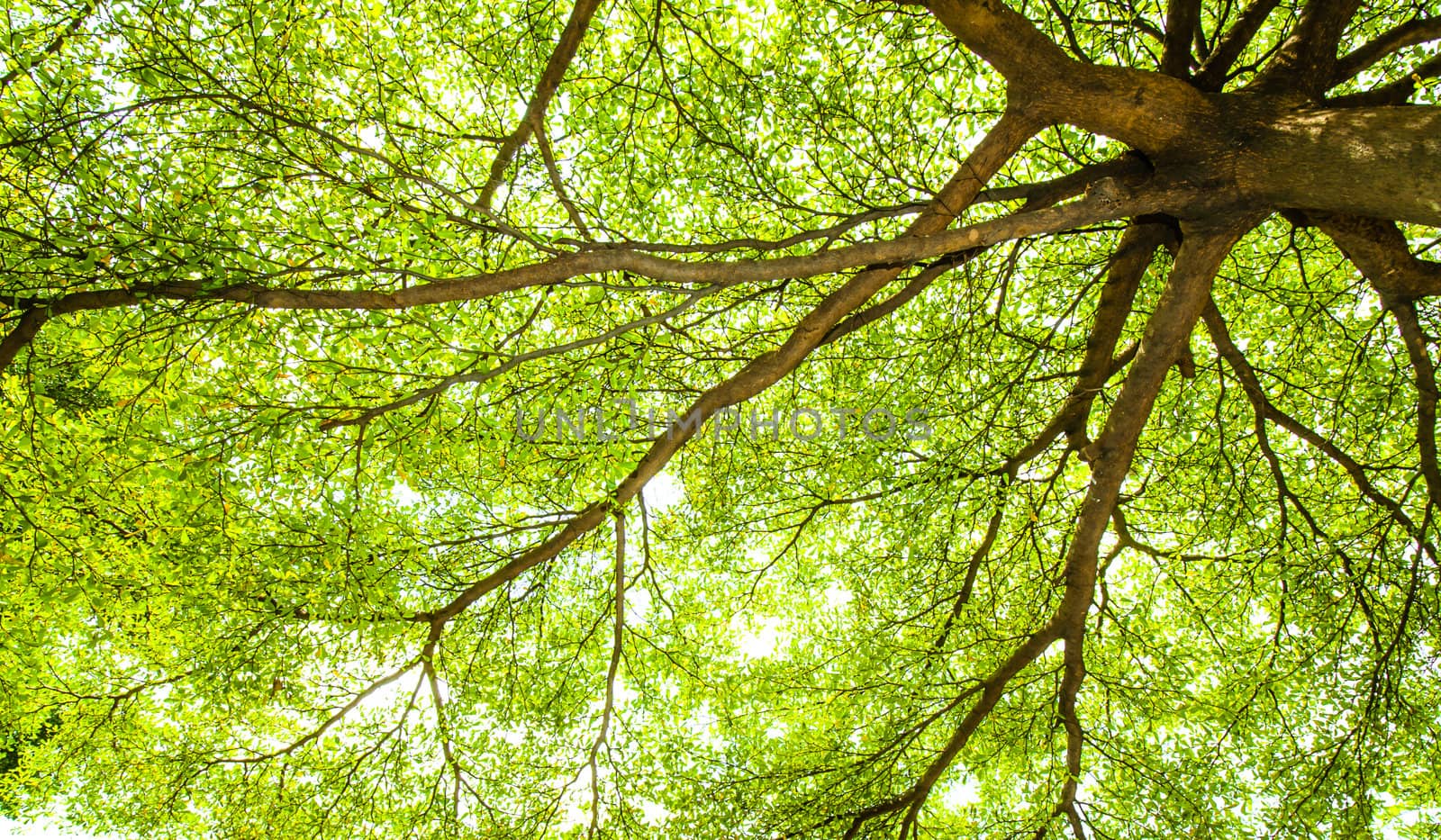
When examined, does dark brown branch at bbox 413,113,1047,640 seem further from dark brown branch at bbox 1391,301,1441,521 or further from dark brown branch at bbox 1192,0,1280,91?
dark brown branch at bbox 1391,301,1441,521

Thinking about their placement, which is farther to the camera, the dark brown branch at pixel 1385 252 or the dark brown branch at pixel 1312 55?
the dark brown branch at pixel 1385 252

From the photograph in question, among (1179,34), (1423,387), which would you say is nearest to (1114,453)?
(1423,387)

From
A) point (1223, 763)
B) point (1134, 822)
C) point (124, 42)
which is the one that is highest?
point (124, 42)

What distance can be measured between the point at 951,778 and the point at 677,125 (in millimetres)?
7545

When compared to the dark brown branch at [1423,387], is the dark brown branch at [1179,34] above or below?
above

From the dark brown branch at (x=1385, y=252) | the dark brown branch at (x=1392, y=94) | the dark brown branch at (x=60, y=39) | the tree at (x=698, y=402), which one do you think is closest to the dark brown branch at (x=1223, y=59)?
the tree at (x=698, y=402)

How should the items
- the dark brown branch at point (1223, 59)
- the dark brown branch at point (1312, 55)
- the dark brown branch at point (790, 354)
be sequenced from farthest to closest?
the dark brown branch at point (1223, 59) < the dark brown branch at point (790, 354) < the dark brown branch at point (1312, 55)

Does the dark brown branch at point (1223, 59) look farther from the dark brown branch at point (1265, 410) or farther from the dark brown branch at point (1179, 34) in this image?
the dark brown branch at point (1265, 410)

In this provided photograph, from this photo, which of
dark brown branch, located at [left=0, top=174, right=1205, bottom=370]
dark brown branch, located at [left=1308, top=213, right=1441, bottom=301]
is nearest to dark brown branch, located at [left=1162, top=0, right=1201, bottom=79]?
dark brown branch, located at [left=1308, top=213, right=1441, bottom=301]

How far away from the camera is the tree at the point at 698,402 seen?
15.2 feet

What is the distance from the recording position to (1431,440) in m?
6.11

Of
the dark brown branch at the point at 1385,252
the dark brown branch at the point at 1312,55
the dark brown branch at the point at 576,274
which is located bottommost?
the dark brown branch at the point at 576,274

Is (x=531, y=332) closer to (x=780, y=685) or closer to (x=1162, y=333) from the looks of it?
(x=780, y=685)

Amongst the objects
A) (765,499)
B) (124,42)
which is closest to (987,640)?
(765,499)
